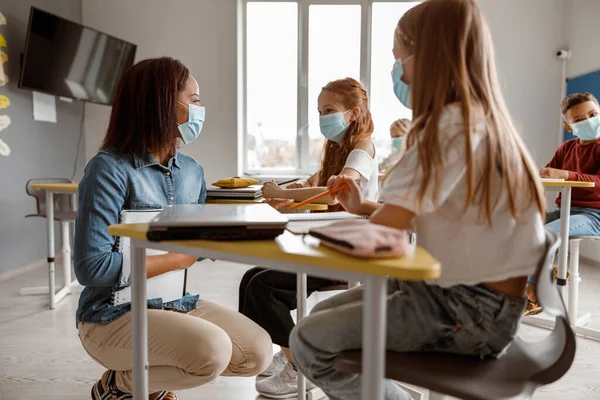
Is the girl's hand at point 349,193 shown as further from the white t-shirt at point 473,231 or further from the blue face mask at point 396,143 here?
the blue face mask at point 396,143

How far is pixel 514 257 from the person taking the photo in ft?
2.68

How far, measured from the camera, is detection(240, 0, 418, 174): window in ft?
14.9

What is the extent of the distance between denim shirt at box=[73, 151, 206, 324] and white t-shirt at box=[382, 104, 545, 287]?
2.24 ft

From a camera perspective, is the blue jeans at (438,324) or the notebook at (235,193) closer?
the blue jeans at (438,324)

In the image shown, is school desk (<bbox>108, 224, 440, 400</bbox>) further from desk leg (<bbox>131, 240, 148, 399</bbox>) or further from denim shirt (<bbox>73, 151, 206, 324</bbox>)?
denim shirt (<bbox>73, 151, 206, 324</bbox>)

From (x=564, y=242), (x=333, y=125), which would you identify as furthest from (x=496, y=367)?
(x=564, y=242)

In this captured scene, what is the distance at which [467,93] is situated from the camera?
0.81 m

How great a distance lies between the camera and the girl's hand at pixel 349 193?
3.59ft

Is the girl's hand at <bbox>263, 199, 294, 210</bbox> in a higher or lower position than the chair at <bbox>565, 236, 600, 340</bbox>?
higher

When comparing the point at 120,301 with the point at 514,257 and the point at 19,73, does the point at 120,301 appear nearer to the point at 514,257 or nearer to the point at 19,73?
the point at 514,257

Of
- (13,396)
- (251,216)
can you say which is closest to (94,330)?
(251,216)

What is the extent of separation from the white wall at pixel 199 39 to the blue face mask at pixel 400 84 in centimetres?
349

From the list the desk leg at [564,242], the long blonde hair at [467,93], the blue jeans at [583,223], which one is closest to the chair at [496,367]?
the long blonde hair at [467,93]

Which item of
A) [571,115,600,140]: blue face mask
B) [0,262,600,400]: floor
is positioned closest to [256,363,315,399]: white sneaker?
[0,262,600,400]: floor
